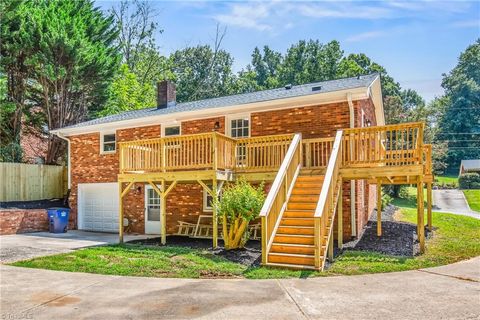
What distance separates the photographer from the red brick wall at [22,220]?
1390cm

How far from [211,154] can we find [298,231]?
3.35m

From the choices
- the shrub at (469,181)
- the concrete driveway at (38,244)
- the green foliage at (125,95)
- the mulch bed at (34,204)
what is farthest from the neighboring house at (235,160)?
the shrub at (469,181)

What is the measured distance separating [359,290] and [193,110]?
890 cm

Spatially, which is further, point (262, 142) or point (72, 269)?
point (262, 142)

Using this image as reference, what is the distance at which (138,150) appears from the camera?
11.8 m

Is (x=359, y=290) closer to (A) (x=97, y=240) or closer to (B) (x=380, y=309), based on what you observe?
(B) (x=380, y=309)

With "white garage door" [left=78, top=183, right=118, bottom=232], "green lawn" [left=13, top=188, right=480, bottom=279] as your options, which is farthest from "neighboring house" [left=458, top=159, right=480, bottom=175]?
"white garage door" [left=78, top=183, right=118, bottom=232]

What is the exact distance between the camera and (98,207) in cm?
1574

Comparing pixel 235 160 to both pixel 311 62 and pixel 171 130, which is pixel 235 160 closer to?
pixel 171 130

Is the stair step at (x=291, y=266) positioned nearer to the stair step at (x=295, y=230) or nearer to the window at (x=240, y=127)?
the stair step at (x=295, y=230)

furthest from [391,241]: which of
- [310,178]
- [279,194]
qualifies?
[279,194]

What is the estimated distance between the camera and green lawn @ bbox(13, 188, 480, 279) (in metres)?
7.46

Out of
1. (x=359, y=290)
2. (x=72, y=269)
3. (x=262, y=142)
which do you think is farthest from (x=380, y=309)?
(x=262, y=142)

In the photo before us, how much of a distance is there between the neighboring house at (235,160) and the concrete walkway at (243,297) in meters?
1.53
